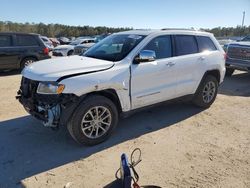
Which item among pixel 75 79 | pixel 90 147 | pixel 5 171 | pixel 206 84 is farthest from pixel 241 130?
pixel 5 171

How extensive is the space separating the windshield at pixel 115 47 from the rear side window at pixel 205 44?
1.62 metres

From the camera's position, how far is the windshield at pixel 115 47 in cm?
459

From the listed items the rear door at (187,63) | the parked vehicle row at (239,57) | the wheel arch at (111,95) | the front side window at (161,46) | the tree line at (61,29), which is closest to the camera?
the wheel arch at (111,95)

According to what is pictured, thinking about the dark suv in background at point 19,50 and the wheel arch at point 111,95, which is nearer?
the wheel arch at point 111,95

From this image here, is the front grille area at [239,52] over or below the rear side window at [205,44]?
below

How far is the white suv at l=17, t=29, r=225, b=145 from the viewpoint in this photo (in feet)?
12.6

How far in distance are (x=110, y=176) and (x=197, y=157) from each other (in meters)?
1.36

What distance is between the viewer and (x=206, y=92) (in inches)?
238

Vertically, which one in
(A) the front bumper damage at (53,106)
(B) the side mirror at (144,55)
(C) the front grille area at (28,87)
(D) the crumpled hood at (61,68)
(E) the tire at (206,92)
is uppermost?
(B) the side mirror at (144,55)

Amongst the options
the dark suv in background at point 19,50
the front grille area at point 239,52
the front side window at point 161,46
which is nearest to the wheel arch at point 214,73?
the front side window at point 161,46

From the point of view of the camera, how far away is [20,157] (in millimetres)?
3852

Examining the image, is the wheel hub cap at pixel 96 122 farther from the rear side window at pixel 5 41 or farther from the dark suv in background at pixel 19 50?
the rear side window at pixel 5 41

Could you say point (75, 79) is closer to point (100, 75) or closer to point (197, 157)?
point (100, 75)

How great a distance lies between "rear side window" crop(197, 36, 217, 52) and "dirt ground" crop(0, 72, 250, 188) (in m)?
1.41
